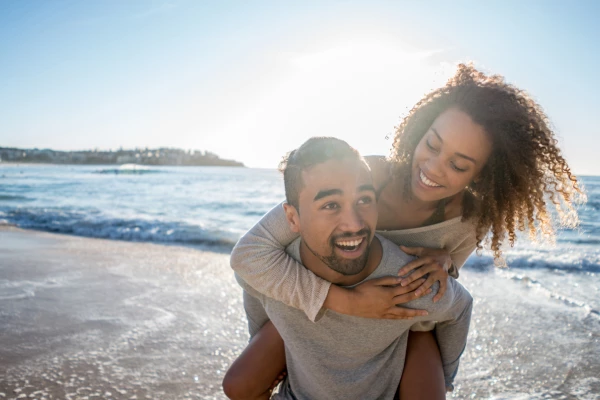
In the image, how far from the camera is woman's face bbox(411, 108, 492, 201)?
9.89ft

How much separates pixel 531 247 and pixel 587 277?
229 cm

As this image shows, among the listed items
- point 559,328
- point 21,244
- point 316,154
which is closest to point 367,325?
point 316,154

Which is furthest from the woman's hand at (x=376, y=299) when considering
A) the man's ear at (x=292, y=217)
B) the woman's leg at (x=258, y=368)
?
the woman's leg at (x=258, y=368)

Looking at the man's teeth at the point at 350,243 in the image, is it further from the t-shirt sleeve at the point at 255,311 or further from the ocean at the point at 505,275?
the ocean at the point at 505,275

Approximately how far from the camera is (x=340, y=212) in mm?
2373

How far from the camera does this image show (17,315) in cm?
445

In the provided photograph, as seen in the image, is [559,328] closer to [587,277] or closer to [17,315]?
[587,277]

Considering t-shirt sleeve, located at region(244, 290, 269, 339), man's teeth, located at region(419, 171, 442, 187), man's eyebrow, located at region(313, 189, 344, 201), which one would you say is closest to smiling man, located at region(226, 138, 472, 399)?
man's eyebrow, located at region(313, 189, 344, 201)

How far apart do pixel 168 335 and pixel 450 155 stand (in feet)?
9.26

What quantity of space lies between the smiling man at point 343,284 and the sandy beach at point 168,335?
0.99 metres

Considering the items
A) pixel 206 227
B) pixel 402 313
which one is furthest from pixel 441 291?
pixel 206 227

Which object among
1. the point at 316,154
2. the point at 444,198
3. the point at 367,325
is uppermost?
the point at 316,154

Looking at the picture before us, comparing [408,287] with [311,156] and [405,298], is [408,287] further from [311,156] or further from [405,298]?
[311,156]

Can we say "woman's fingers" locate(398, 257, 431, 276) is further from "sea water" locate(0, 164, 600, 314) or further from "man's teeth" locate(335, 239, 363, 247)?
"sea water" locate(0, 164, 600, 314)
